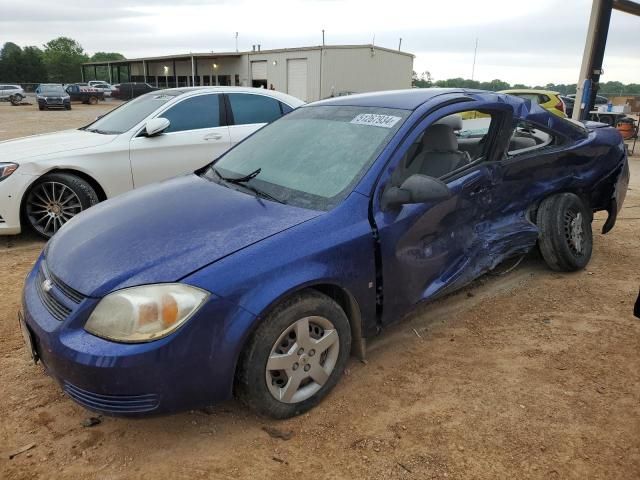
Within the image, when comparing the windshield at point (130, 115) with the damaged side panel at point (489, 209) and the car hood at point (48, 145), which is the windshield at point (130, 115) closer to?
the car hood at point (48, 145)

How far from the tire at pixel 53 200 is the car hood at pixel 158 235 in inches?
94.6

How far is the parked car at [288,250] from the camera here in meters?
2.19

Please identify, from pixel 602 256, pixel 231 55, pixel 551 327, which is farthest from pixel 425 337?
pixel 231 55

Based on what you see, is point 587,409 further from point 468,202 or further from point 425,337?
point 468,202

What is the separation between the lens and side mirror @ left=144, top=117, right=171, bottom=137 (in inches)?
217

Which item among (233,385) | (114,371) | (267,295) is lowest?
(233,385)

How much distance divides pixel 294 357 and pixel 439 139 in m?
1.91

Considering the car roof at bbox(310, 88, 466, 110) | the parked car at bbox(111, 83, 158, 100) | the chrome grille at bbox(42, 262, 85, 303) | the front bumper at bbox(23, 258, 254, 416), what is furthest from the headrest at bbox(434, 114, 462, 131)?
the parked car at bbox(111, 83, 158, 100)

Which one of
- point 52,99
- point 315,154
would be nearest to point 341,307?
point 315,154

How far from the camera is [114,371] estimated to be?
2115mm

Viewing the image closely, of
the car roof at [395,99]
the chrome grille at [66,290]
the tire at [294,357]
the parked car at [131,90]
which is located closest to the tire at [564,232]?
the car roof at [395,99]

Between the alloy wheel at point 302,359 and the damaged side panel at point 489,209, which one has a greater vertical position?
the damaged side panel at point 489,209

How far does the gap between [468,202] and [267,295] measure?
173cm

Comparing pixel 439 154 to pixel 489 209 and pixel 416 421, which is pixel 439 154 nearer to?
pixel 489 209
